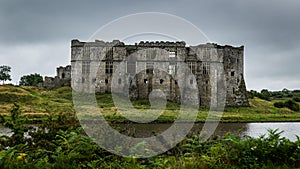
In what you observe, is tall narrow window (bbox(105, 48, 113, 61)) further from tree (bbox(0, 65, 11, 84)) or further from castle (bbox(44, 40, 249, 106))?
tree (bbox(0, 65, 11, 84))

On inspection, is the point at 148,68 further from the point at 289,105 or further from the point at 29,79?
the point at 29,79

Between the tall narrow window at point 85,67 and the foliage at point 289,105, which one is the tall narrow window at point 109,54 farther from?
the foliage at point 289,105

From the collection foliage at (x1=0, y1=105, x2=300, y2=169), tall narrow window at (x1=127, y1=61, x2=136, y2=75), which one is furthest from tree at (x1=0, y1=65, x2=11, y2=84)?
foliage at (x1=0, y1=105, x2=300, y2=169)

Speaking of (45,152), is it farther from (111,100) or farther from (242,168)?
(111,100)

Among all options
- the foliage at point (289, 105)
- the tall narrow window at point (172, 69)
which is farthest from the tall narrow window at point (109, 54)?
the foliage at point (289, 105)

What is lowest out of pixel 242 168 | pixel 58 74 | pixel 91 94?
pixel 242 168

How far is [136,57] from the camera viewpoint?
57.9m

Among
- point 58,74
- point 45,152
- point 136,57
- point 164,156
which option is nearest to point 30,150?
point 45,152

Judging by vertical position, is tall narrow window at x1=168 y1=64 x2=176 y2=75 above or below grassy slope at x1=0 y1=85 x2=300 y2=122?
above

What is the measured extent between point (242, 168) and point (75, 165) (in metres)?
4.24

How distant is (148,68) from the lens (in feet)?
190

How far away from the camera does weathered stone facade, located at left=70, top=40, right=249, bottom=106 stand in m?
57.8

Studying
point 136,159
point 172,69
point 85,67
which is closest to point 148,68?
point 172,69

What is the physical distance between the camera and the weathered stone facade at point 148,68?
2276 inches
